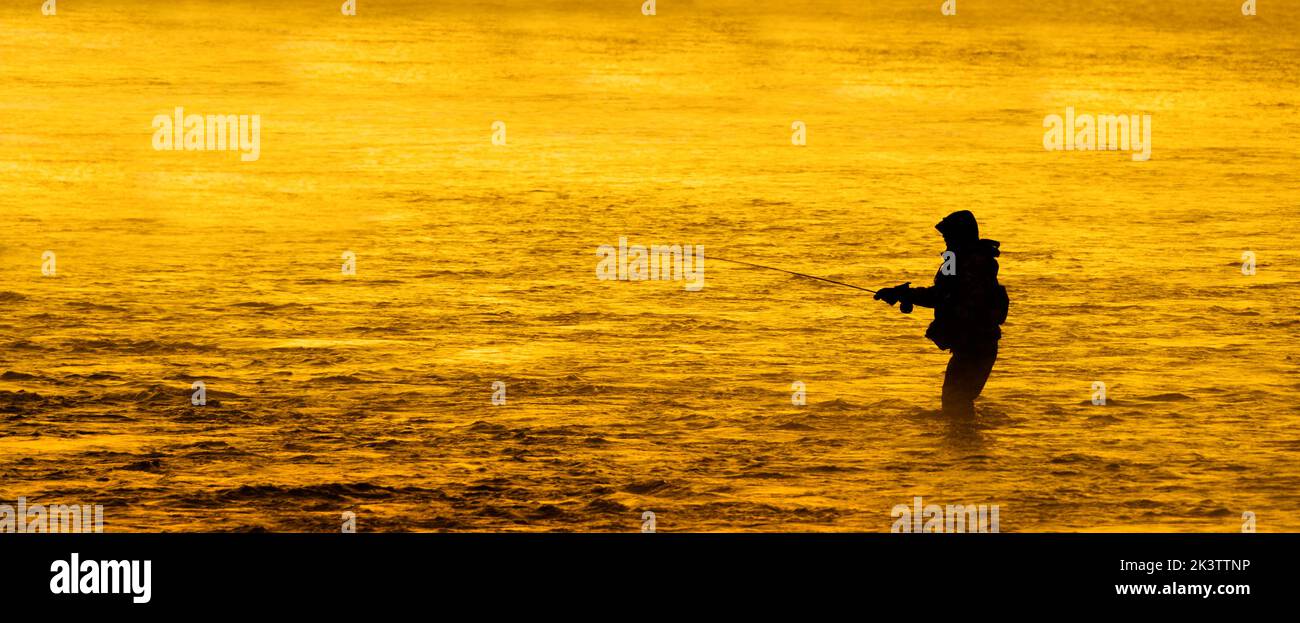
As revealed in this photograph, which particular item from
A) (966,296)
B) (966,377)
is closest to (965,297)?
(966,296)

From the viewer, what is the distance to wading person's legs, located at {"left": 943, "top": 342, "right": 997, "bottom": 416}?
10445mm

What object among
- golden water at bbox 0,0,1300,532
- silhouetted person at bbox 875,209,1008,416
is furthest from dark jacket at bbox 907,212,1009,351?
golden water at bbox 0,0,1300,532

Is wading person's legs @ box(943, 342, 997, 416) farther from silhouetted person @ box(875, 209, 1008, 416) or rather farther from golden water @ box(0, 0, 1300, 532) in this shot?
golden water @ box(0, 0, 1300, 532)

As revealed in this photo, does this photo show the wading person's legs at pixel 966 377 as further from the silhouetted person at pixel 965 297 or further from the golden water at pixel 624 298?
the golden water at pixel 624 298

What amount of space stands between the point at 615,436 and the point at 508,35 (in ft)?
85.0

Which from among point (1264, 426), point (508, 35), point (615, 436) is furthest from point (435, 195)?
point (508, 35)

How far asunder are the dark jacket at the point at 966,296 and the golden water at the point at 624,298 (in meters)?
0.55

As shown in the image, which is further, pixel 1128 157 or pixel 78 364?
pixel 1128 157

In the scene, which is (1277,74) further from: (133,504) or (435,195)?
(133,504)

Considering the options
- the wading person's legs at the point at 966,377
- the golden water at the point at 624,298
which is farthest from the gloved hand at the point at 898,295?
the golden water at the point at 624,298

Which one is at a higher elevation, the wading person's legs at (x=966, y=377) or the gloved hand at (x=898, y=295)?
the gloved hand at (x=898, y=295)

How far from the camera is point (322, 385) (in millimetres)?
11672

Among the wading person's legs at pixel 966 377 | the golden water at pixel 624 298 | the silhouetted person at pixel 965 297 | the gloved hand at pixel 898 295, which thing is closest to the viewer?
the golden water at pixel 624 298

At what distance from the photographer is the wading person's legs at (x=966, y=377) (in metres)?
10.4
